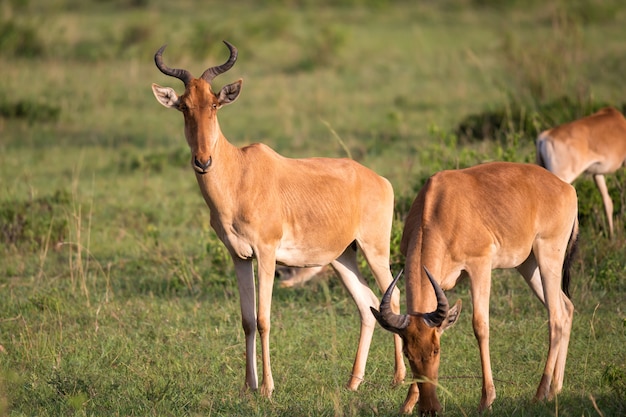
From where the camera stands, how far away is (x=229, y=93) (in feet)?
22.3

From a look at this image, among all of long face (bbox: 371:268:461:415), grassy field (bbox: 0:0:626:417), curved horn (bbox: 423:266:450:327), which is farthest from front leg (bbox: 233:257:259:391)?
curved horn (bbox: 423:266:450:327)

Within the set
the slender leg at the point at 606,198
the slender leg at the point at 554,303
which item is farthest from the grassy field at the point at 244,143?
the slender leg at the point at 554,303

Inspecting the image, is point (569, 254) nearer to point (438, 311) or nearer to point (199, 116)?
point (438, 311)

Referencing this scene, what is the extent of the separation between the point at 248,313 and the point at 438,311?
1.80m

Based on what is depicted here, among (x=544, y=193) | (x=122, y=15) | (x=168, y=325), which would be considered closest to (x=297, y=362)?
(x=168, y=325)

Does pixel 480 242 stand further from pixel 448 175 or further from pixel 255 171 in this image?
pixel 255 171

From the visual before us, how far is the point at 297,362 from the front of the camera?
23.8 ft

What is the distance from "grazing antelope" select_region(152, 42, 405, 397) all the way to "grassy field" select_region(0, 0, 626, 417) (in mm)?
347

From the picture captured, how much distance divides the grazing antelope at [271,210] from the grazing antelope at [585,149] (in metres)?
3.60

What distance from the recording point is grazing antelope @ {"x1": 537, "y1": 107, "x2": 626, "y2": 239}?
10477 mm

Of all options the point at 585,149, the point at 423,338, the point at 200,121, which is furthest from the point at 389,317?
the point at 585,149

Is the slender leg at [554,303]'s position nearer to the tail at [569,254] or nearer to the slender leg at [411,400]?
the tail at [569,254]

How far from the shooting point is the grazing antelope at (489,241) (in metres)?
6.12

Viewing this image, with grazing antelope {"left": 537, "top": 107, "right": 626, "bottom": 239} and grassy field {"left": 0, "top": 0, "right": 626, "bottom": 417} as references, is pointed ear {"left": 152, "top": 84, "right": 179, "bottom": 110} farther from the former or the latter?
grazing antelope {"left": 537, "top": 107, "right": 626, "bottom": 239}
